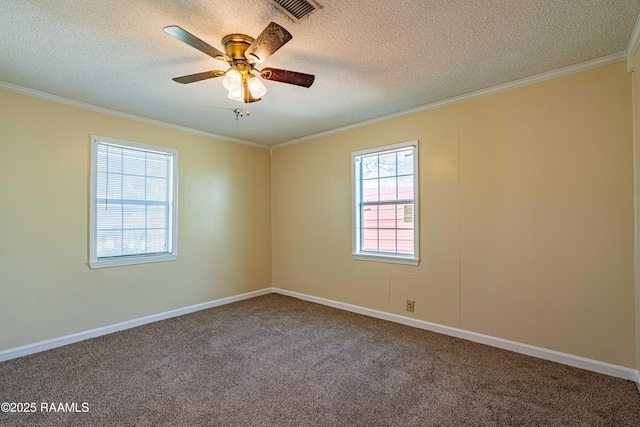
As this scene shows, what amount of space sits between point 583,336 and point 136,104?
15.6ft

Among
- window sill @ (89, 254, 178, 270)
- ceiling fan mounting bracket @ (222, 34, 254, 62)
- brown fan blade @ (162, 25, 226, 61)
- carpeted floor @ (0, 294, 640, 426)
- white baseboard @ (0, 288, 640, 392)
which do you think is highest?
ceiling fan mounting bracket @ (222, 34, 254, 62)

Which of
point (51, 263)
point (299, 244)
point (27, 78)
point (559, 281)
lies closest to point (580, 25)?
point (559, 281)

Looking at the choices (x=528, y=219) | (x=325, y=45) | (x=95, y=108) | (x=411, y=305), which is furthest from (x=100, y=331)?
(x=528, y=219)

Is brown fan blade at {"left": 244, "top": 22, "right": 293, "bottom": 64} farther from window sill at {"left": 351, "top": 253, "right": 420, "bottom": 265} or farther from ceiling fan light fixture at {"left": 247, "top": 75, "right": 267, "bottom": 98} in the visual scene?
window sill at {"left": 351, "top": 253, "right": 420, "bottom": 265}

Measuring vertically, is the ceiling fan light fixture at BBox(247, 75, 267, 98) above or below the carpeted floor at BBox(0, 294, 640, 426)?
above

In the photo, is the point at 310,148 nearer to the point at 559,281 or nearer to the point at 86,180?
the point at 86,180

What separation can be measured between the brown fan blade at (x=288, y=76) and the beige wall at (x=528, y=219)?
1.81 metres

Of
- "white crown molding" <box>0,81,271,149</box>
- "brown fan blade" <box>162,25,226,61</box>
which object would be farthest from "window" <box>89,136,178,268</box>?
"brown fan blade" <box>162,25,226,61</box>

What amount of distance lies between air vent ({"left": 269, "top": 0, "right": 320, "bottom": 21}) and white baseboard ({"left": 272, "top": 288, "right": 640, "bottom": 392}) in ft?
10.3

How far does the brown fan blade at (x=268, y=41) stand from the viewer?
1.65 m

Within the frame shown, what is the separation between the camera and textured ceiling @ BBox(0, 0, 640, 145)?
1833 mm

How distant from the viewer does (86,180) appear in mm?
3275

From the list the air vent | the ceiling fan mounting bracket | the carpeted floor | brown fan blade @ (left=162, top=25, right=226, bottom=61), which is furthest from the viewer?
the ceiling fan mounting bracket

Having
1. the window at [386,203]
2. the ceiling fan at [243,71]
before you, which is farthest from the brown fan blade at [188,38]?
the window at [386,203]
